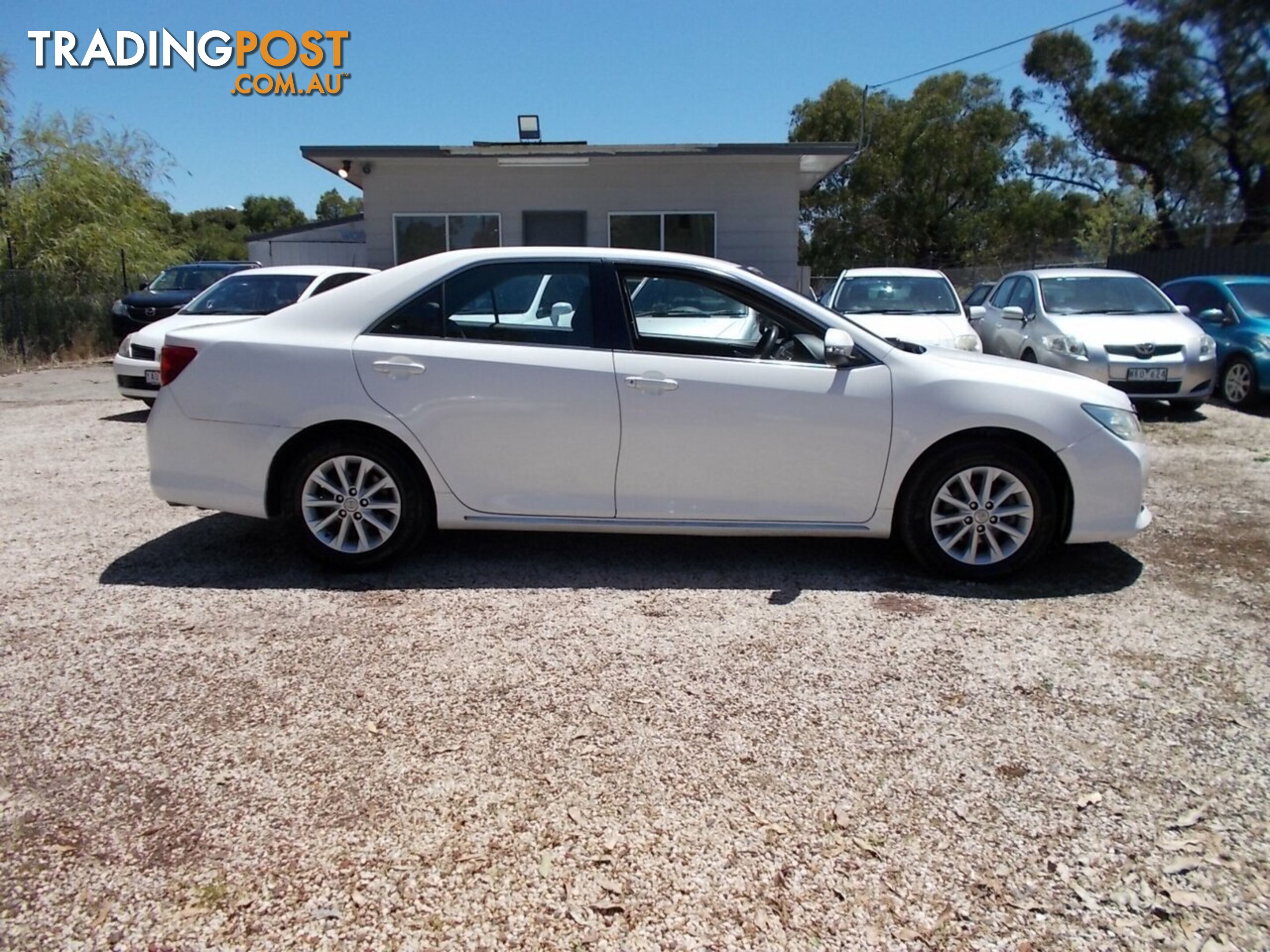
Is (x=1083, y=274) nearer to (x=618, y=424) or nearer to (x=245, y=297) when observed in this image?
(x=618, y=424)

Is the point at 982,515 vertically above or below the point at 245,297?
below

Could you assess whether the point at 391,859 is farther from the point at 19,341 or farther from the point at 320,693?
the point at 19,341

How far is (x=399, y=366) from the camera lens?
15.1 ft

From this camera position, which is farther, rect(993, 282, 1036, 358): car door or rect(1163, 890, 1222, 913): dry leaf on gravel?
rect(993, 282, 1036, 358): car door

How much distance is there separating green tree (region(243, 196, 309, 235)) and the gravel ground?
263ft

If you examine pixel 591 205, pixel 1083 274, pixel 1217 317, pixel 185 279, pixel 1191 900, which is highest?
pixel 591 205

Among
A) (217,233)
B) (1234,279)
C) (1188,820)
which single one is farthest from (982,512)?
(217,233)

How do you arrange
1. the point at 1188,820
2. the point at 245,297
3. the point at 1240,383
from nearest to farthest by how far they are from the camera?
1. the point at 1188,820
2. the point at 245,297
3. the point at 1240,383

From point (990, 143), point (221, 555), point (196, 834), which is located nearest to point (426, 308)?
point (221, 555)

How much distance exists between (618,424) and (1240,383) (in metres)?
9.24

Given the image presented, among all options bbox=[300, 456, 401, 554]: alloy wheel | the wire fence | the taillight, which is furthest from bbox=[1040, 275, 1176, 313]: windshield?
the wire fence

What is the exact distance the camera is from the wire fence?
16328 mm

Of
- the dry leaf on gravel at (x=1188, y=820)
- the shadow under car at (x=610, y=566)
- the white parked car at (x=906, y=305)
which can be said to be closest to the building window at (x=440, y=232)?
the white parked car at (x=906, y=305)

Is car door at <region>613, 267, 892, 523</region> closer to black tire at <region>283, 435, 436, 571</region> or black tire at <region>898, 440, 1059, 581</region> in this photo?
black tire at <region>898, 440, 1059, 581</region>
